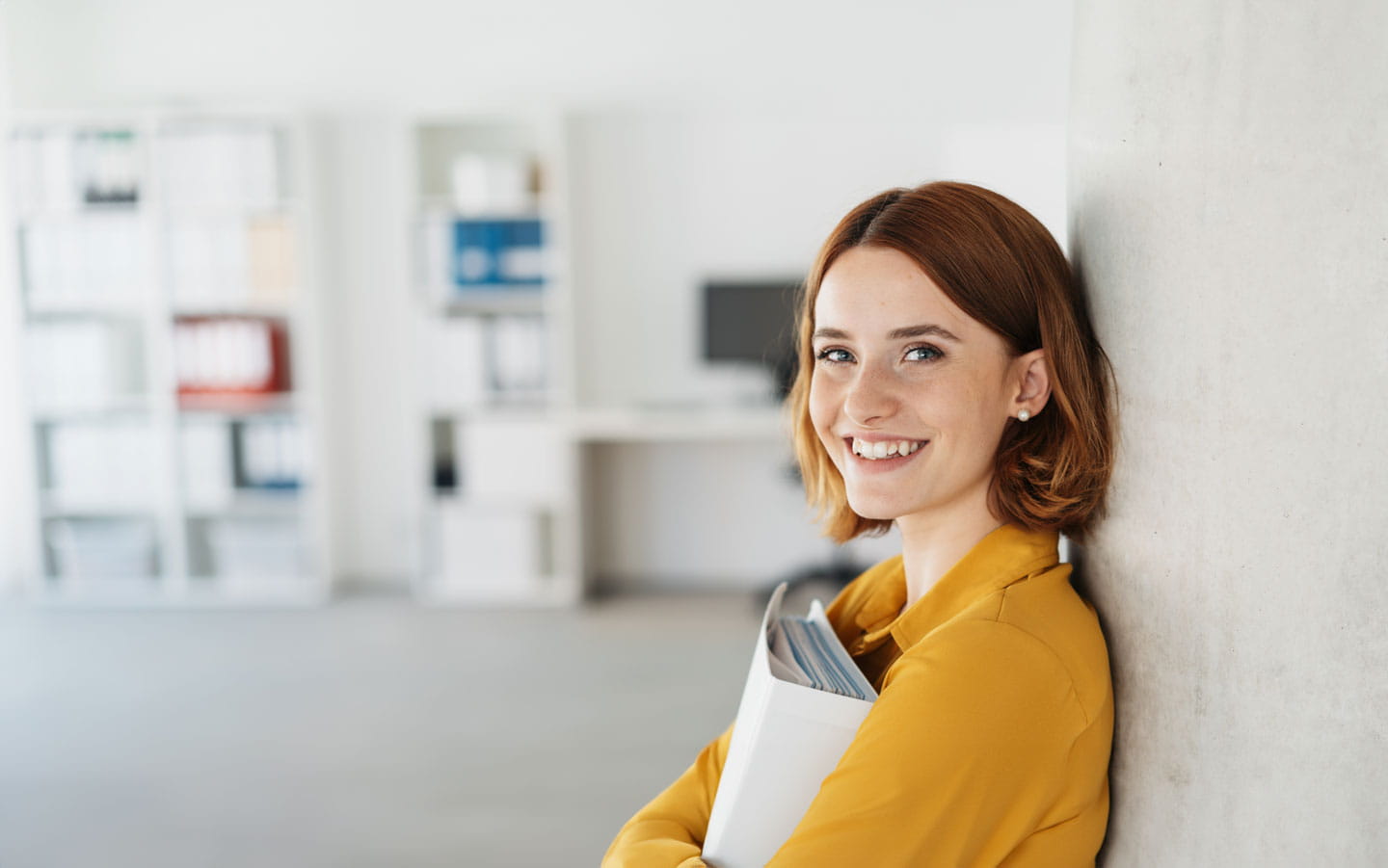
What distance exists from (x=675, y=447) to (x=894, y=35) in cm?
213

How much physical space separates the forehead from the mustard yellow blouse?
265mm

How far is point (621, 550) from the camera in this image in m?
5.29

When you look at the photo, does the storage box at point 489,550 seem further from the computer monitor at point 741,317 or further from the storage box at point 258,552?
the computer monitor at point 741,317

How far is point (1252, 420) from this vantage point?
0.75 m

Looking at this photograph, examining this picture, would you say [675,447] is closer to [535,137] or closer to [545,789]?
[535,137]

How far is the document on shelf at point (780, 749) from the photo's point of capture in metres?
1.00

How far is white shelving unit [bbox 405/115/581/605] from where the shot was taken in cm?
481

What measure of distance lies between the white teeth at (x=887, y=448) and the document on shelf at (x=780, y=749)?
8.5 inches

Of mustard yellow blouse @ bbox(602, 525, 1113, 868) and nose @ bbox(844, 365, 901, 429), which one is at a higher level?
nose @ bbox(844, 365, 901, 429)

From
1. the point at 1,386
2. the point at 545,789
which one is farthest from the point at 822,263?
the point at 1,386

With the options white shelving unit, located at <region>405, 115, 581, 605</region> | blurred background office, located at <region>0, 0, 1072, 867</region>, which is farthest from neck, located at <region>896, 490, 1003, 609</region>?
white shelving unit, located at <region>405, 115, 581, 605</region>

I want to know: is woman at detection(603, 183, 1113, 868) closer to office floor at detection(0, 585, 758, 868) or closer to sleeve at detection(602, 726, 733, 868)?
sleeve at detection(602, 726, 733, 868)

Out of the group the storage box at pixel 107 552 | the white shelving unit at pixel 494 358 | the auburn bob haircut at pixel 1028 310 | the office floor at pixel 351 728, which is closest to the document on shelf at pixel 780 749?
the auburn bob haircut at pixel 1028 310

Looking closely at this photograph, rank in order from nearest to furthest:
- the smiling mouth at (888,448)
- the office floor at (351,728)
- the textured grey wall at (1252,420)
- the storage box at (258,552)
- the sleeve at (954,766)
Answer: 1. the textured grey wall at (1252,420)
2. the sleeve at (954,766)
3. the smiling mouth at (888,448)
4. the office floor at (351,728)
5. the storage box at (258,552)
